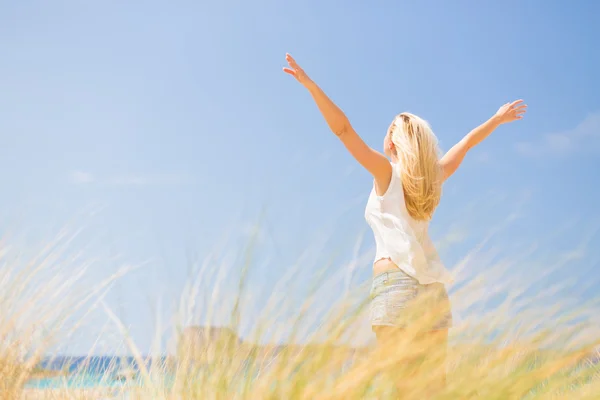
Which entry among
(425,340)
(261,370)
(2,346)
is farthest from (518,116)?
(2,346)

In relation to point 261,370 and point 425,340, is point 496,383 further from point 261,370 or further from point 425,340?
point 261,370

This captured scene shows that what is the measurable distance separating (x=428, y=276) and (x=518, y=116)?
163cm

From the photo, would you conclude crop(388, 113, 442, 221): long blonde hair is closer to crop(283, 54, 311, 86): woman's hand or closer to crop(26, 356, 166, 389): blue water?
crop(283, 54, 311, 86): woman's hand

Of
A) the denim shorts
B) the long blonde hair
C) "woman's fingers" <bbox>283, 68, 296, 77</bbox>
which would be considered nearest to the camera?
the denim shorts

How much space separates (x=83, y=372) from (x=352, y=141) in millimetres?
1806

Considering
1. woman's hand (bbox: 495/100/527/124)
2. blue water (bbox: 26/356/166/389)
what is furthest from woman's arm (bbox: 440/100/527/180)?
blue water (bbox: 26/356/166/389)

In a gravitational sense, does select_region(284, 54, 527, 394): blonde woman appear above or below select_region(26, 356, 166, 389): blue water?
above

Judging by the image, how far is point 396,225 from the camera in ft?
8.11

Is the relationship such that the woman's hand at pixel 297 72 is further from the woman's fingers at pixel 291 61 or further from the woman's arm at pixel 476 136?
the woman's arm at pixel 476 136

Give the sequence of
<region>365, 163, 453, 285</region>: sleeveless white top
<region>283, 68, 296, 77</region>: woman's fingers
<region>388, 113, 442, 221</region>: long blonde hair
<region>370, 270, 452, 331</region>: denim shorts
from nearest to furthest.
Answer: <region>370, 270, 452, 331</region>: denim shorts → <region>365, 163, 453, 285</region>: sleeveless white top → <region>388, 113, 442, 221</region>: long blonde hair → <region>283, 68, 296, 77</region>: woman's fingers

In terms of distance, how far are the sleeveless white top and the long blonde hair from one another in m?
0.04

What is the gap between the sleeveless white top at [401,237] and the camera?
235 centimetres

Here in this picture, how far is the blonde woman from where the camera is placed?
229cm

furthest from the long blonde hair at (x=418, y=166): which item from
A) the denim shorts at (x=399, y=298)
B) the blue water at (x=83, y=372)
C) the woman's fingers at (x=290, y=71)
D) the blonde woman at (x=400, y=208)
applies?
the blue water at (x=83, y=372)
